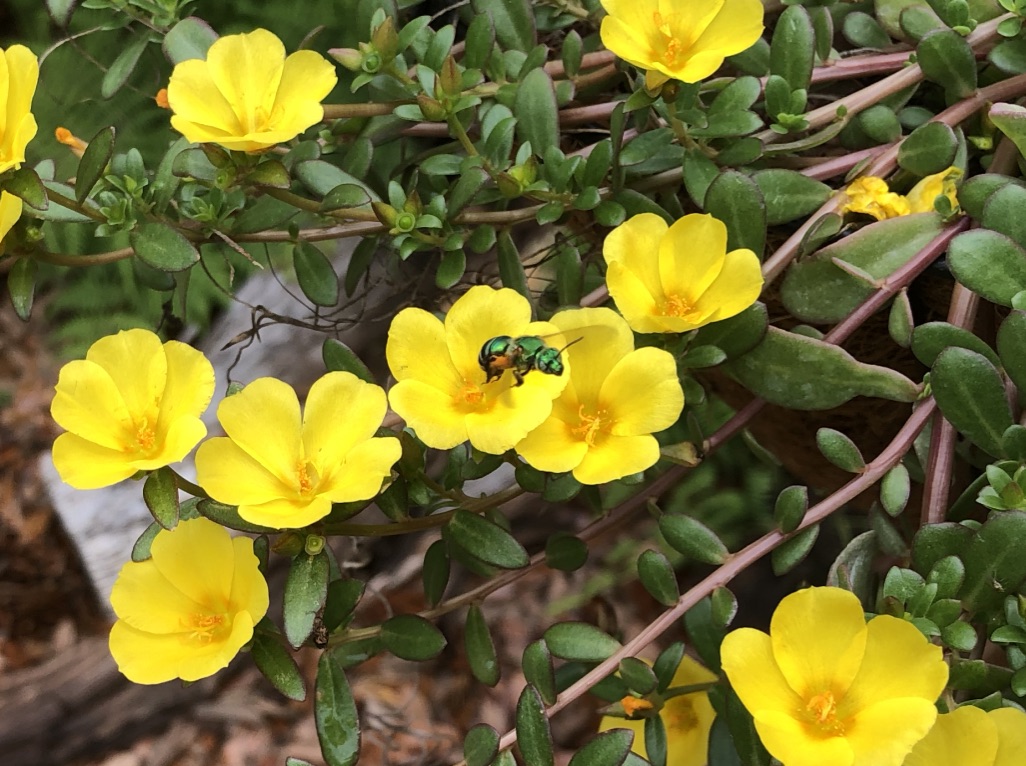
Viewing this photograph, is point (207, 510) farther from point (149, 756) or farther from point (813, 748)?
point (149, 756)

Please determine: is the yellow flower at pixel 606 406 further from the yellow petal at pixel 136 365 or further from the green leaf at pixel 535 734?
the yellow petal at pixel 136 365

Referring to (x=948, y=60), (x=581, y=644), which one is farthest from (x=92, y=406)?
(x=948, y=60)

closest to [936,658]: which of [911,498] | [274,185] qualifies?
[911,498]

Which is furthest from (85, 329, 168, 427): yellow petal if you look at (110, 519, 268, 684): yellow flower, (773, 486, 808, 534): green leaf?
(773, 486, 808, 534): green leaf

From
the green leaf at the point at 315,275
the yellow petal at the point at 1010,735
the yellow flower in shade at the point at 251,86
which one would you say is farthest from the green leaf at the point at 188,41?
the yellow petal at the point at 1010,735

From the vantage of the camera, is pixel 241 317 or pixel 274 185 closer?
pixel 274 185

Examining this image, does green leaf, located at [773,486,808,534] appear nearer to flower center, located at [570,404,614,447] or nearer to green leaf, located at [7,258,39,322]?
flower center, located at [570,404,614,447]

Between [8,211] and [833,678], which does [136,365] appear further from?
[833,678]
